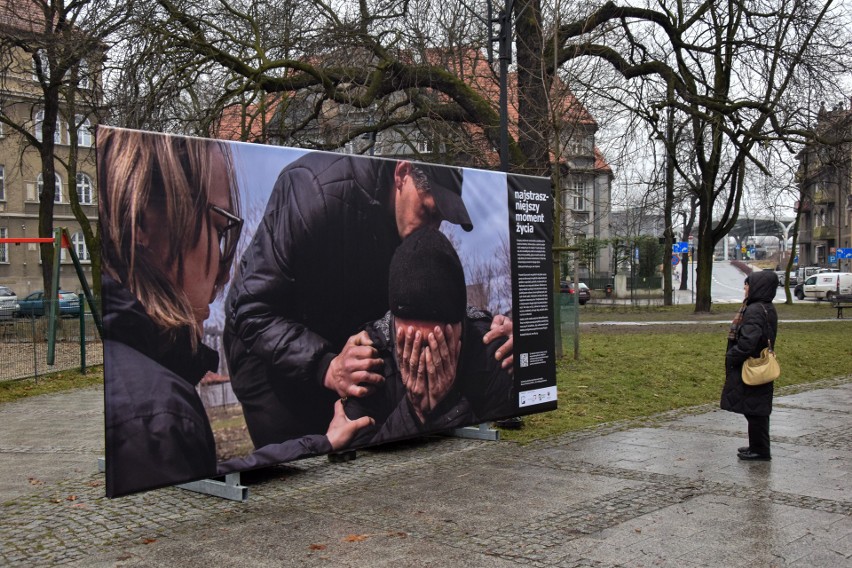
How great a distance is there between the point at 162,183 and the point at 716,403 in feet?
27.3

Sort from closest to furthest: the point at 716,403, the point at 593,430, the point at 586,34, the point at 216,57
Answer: the point at 593,430 → the point at 716,403 → the point at 216,57 → the point at 586,34

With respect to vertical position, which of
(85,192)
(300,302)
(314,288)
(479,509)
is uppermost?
(85,192)

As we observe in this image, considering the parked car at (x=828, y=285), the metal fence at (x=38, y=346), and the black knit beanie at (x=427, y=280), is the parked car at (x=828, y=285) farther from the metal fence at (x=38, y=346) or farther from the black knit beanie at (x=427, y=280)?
the black knit beanie at (x=427, y=280)

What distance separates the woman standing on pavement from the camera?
8.25 metres

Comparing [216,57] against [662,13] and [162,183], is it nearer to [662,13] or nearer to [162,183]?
[662,13]

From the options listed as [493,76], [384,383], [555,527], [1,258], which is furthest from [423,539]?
[1,258]

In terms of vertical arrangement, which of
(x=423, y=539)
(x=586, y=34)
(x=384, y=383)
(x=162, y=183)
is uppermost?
(x=586, y=34)

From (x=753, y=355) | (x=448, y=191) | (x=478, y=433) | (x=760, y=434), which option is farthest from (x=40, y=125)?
(x=760, y=434)

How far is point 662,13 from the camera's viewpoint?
1902 cm

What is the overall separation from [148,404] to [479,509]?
245 cm

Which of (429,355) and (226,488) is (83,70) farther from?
(226,488)

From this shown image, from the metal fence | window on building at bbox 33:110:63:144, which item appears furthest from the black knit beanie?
window on building at bbox 33:110:63:144

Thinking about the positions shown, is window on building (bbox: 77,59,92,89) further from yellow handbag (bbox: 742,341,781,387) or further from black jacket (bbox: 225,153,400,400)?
yellow handbag (bbox: 742,341,781,387)

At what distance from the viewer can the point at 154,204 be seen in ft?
20.5
